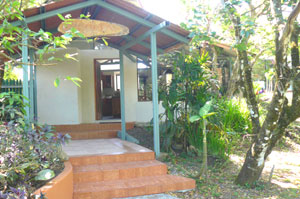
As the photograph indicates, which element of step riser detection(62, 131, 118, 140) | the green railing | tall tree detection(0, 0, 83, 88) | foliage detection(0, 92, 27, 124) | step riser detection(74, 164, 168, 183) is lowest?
step riser detection(74, 164, 168, 183)

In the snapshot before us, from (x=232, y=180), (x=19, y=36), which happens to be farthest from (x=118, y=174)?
(x=19, y=36)

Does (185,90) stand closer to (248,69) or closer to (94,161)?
(248,69)

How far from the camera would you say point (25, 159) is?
154 inches

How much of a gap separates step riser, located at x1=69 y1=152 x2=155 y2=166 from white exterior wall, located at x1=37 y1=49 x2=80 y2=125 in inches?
146

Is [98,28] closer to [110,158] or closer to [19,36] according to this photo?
[110,158]

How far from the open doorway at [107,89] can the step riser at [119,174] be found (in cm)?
482

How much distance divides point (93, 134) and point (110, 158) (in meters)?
2.90

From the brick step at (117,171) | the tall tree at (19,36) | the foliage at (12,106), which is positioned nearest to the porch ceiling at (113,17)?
the tall tree at (19,36)

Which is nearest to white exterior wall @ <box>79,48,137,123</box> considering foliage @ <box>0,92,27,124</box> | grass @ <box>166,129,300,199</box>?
grass @ <box>166,129,300,199</box>

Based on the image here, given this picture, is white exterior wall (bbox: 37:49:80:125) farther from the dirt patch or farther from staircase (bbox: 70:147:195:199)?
staircase (bbox: 70:147:195:199)

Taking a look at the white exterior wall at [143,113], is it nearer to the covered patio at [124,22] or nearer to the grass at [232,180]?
the covered patio at [124,22]

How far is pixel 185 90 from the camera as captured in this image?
6.97 m

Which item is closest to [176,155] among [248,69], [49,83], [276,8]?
[248,69]

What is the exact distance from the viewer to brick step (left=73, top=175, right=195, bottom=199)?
4711mm
